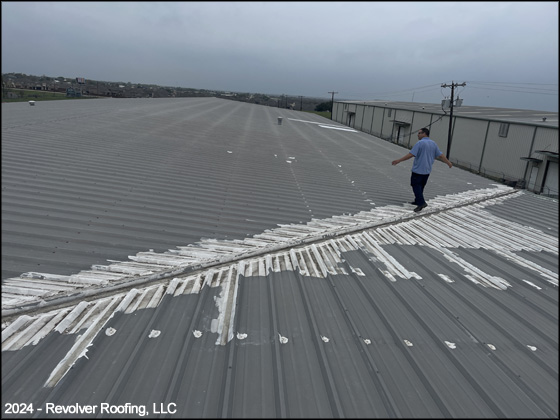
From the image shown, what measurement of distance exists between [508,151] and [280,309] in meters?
25.6

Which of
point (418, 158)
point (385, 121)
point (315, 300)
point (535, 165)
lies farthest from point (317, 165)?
point (385, 121)

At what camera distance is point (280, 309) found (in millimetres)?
2514

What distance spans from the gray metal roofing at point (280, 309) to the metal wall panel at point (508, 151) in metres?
20.1

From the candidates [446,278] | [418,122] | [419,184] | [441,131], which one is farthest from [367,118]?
[446,278]

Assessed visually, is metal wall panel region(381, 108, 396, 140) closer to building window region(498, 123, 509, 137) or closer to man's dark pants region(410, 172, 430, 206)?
building window region(498, 123, 509, 137)

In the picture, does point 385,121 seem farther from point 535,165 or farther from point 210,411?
point 210,411

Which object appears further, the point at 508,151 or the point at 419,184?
the point at 508,151

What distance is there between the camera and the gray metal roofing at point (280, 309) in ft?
5.80

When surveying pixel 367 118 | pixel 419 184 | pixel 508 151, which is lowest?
pixel 508 151

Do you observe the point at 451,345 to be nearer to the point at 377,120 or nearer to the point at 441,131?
the point at 441,131

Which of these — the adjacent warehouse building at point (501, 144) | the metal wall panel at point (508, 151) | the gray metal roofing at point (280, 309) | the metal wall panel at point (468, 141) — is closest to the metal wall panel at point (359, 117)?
the adjacent warehouse building at point (501, 144)

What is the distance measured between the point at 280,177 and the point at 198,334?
4.67m

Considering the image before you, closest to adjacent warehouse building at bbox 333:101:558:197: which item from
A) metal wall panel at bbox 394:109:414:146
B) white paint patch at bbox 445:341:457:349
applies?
metal wall panel at bbox 394:109:414:146

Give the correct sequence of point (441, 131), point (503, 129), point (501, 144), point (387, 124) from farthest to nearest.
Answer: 1. point (387, 124)
2. point (441, 131)
3. point (501, 144)
4. point (503, 129)
